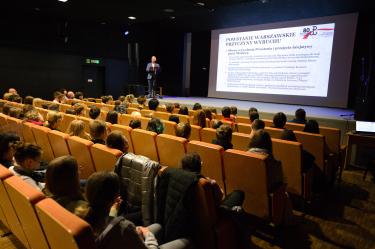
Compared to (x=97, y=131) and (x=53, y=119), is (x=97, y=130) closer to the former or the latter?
(x=97, y=131)

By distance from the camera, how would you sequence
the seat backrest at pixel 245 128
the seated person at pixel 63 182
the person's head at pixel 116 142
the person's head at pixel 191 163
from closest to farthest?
the seated person at pixel 63 182
the person's head at pixel 191 163
the person's head at pixel 116 142
the seat backrest at pixel 245 128

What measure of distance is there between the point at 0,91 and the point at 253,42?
879 centimetres

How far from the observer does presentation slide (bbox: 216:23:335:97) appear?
8289 millimetres

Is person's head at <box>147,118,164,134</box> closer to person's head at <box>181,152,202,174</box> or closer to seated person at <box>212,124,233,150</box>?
seated person at <box>212,124,233,150</box>

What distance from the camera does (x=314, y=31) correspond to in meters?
8.34

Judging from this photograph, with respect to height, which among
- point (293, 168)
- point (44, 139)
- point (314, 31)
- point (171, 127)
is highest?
point (314, 31)

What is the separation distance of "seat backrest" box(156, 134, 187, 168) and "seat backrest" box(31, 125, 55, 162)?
1.33 meters

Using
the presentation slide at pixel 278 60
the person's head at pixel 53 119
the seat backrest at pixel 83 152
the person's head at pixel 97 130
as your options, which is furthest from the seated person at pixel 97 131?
the presentation slide at pixel 278 60

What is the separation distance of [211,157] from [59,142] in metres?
1.68

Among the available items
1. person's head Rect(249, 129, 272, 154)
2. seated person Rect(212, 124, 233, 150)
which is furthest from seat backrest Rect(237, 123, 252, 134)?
person's head Rect(249, 129, 272, 154)

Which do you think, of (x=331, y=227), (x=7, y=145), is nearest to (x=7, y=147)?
(x=7, y=145)

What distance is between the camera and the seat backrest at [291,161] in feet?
9.63

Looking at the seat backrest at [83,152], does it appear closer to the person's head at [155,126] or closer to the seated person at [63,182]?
the person's head at [155,126]

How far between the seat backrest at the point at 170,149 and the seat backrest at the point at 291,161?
1039mm
